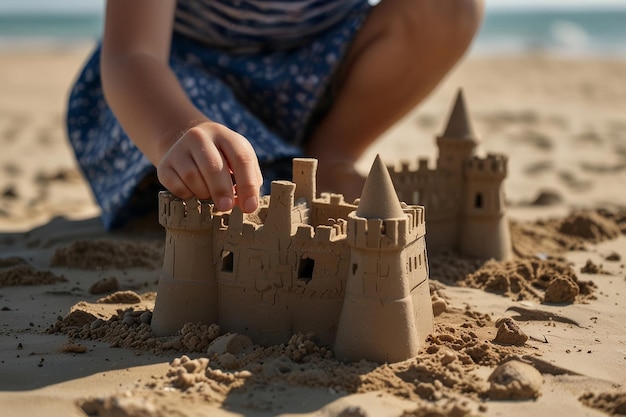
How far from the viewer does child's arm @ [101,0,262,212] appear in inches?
127

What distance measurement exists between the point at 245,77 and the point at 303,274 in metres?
2.43

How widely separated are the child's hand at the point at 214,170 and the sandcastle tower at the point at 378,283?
0.43 m

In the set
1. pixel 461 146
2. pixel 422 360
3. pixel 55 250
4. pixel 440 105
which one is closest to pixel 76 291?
pixel 55 250

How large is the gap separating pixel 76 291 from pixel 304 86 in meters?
1.99

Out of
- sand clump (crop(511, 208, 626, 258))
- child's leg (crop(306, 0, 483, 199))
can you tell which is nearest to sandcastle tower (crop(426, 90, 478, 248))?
sand clump (crop(511, 208, 626, 258))

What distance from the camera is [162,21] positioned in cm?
422

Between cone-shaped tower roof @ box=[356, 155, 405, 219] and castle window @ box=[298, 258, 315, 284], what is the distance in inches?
13.6

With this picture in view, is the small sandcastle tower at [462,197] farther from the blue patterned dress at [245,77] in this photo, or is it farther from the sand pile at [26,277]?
the sand pile at [26,277]

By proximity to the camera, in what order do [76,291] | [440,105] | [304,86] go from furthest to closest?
[440,105], [304,86], [76,291]

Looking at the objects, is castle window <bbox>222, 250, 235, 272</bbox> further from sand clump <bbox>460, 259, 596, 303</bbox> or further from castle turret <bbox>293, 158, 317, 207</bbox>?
sand clump <bbox>460, 259, 596, 303</bbox>

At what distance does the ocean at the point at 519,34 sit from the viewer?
34.8 meters

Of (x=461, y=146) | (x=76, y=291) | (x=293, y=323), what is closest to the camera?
(x=293, y=323)

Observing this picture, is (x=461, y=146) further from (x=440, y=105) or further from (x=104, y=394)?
(x=440, y=105)

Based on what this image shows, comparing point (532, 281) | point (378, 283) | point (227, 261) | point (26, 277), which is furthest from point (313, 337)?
point (26, 277)
